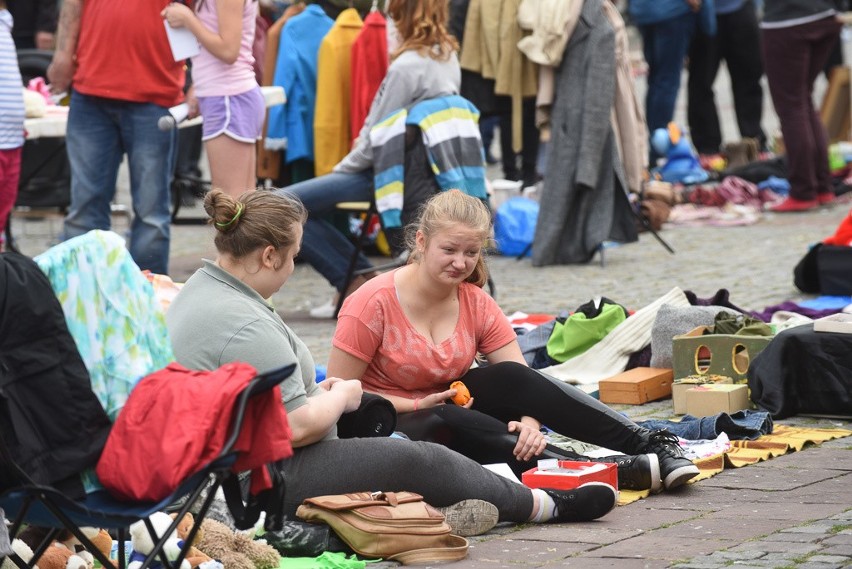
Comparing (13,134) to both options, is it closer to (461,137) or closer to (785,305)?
(461,137)

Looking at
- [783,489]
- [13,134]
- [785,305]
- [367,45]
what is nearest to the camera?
[783,489]

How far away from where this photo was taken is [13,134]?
→ 7.39 meters

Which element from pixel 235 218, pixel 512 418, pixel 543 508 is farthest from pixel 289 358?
pixel 512 418

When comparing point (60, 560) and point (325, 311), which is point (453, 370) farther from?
point (325, 311)

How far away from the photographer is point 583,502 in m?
4.64

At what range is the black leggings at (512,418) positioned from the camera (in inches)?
201

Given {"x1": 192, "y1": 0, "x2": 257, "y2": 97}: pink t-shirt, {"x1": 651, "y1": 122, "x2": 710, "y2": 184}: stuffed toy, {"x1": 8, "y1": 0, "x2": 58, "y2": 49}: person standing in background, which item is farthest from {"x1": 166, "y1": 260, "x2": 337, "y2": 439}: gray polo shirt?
{"x1": 651, "y1": 122, "x2": 710, "y2": 184}: stuffed toy

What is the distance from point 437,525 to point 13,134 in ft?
12.9

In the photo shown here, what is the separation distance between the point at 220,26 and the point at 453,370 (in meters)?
2.83

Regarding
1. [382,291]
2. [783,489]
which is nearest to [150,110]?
[382,291]

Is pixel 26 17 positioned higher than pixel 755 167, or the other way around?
pixel 26 17

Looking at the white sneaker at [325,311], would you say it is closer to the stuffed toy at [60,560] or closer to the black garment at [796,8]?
the black garment at [796,8]

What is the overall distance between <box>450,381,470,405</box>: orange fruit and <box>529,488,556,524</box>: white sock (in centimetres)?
67

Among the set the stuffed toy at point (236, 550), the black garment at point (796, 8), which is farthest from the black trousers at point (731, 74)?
the stuffed toy at point (236, 550)
